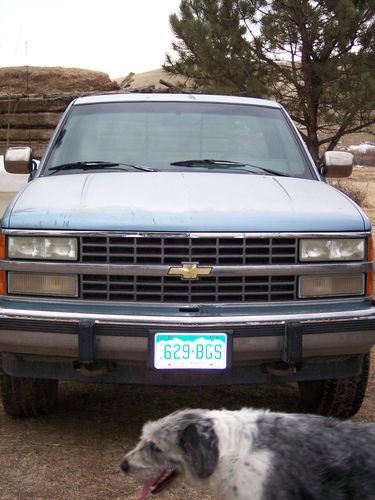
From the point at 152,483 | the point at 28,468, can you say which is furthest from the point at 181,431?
the point at 28,468

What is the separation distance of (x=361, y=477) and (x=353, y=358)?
1.30 metres

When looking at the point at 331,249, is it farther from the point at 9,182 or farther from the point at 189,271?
the point at 9,182

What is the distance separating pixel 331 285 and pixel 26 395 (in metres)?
1.82

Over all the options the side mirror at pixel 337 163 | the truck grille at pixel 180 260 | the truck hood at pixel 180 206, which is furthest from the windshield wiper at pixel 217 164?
the truck grille at pixel 180 260

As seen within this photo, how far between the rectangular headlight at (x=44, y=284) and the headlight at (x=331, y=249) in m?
1.16

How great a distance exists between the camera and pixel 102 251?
11.9ft

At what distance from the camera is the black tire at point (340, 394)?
4.16m

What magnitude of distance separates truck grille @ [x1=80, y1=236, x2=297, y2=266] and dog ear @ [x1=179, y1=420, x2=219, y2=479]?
1026 mm

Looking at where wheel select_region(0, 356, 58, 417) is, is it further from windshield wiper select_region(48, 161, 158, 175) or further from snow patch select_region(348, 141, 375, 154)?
snow patch select_region(348, 141, 375, 154)

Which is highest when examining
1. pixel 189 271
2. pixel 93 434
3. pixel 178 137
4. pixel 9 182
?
pixel 178 137

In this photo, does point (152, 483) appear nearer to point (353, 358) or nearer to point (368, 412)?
point (353, 358)

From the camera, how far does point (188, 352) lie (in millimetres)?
3516

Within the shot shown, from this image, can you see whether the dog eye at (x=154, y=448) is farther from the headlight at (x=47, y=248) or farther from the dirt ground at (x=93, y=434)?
the headlight at (x=47, y=248)

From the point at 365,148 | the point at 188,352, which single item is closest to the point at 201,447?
the point at 188,352
